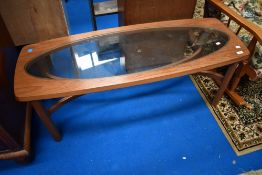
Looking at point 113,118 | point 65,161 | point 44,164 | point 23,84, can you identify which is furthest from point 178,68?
point 44,164

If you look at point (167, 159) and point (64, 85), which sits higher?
point (64, 85)

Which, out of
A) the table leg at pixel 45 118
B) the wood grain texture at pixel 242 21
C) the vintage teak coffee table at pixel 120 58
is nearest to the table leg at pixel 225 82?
the vintage teak coffee table at pixel 120 58

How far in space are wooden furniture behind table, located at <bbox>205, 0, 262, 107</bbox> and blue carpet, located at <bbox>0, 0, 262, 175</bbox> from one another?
26 centimetres

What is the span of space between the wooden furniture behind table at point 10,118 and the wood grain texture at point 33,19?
0.08 metres

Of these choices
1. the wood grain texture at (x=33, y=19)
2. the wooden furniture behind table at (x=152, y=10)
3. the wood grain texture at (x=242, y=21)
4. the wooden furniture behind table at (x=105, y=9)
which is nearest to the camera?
the wood grain texture at (x=242, y=21)

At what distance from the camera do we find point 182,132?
141 centimetres

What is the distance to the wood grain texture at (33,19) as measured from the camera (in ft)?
4.35

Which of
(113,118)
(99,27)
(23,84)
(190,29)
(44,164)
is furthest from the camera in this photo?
(99,27)

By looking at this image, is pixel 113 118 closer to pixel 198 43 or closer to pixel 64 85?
pixel 64 85

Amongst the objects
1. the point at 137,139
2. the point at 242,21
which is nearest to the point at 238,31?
the point at 242,21

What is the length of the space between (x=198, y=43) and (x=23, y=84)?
1051mm

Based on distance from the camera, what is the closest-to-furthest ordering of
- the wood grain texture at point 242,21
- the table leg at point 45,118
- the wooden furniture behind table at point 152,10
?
the table leg at point 45,118 → the wood grain texture at point 242,21 → the wooden furniture behind table at point 152,10

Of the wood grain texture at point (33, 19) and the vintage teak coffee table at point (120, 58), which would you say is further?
the wood grain texture at point (33, 19)

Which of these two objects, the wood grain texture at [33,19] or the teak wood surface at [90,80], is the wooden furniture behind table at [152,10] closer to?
the wood grain texture at [33,19]
